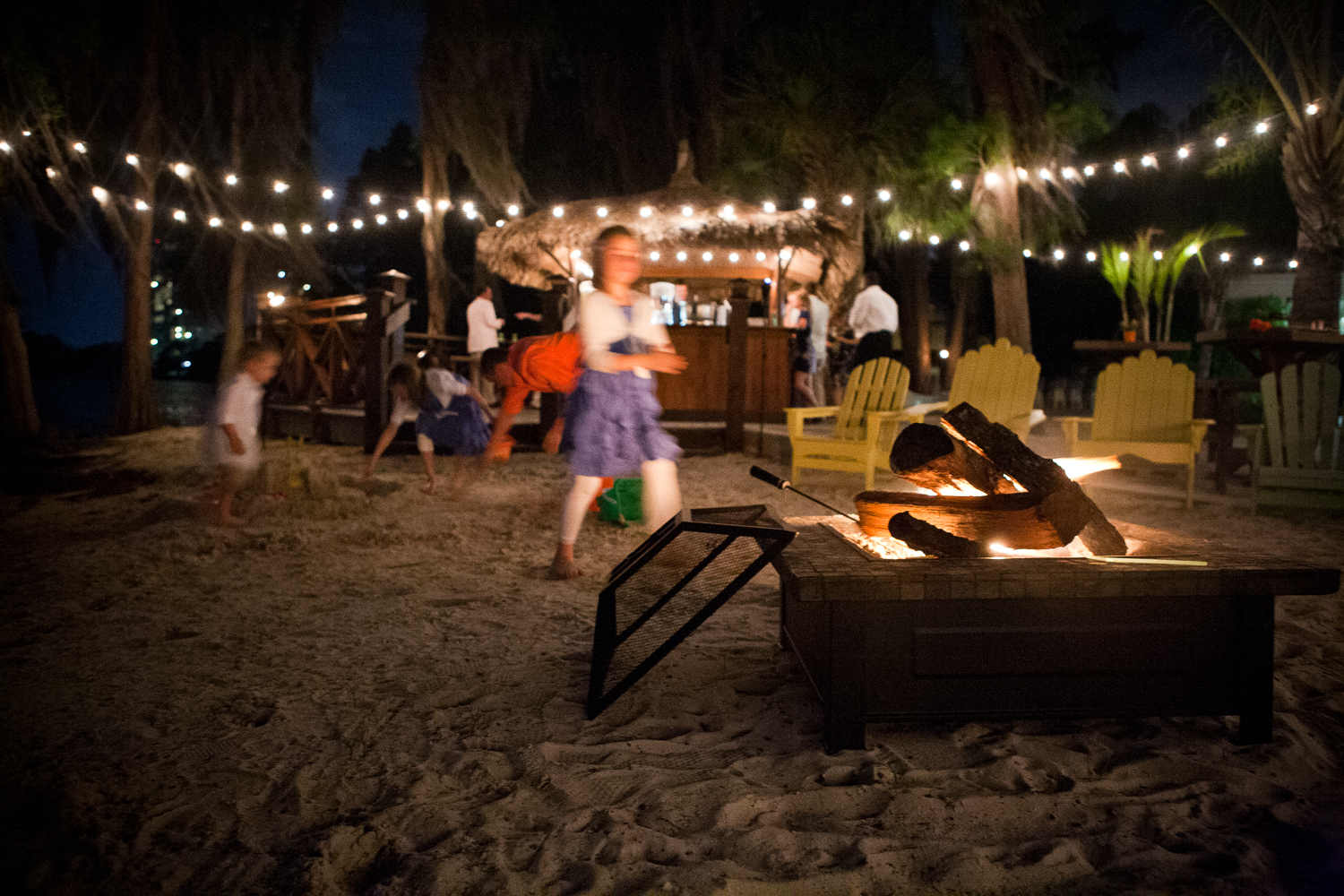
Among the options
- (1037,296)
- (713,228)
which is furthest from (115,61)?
(1037,296)

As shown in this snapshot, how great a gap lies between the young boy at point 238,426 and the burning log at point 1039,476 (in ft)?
14.3

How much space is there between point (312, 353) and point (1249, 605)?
12.4 meters

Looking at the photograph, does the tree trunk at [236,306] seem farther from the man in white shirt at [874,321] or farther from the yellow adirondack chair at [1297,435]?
the yellow adirondack chair at [1297,435]

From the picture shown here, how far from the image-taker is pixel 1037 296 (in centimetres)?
2545

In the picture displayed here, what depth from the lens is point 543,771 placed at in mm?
2148

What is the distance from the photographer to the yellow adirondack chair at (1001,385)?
5867mm

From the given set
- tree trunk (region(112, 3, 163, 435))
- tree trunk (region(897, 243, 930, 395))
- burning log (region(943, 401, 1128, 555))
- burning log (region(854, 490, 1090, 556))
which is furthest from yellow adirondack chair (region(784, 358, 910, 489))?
tree trunk (region(897, 243, 930, 395))

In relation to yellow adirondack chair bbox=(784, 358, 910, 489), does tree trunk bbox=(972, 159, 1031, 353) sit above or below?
above

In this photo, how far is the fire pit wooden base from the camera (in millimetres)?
2199

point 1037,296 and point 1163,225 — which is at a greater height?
point 1163,225

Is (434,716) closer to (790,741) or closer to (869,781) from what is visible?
(790,741)

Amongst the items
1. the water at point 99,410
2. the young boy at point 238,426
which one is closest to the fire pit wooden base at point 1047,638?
the young boy at point 238,426

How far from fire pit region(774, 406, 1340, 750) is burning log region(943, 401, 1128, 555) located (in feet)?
0.15

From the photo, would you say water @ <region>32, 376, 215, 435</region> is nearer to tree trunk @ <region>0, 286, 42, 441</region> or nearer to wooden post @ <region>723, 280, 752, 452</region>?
tree trunk @ <region>0, 286, 42, 441</region>
